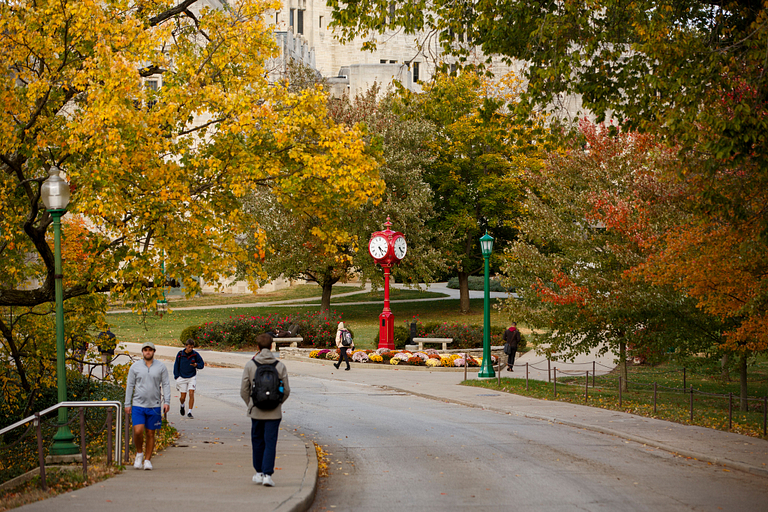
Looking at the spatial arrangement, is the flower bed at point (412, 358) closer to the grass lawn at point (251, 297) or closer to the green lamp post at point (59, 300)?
the green lamp post at point (59, 300)

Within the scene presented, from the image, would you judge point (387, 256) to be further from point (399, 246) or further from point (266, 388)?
point (266, 388)

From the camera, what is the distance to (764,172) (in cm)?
990

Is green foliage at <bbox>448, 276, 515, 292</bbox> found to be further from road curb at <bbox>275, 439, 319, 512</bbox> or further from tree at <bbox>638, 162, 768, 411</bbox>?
road curb at <bbox>275, 439, 319, 512</bbox>

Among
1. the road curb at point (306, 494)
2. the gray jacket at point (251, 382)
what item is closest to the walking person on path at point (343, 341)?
the road curb at point (306, 494)

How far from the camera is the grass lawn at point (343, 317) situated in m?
36.3

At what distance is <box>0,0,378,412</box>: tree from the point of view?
11.2 metres

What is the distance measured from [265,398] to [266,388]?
0.38 ft

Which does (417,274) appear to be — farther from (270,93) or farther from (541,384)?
(270,93)

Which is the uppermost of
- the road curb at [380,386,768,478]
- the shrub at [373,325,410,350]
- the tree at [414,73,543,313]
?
the tree at [414,73,543,313]

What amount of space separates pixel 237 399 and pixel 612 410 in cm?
910

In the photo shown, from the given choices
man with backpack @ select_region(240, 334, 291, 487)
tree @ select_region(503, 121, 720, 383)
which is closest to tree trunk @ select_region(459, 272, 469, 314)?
tree @ select_region(503, 121, 720, 383)

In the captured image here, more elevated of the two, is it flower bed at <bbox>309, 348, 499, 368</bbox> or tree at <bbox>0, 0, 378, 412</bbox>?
tree at <bbox>0, 0, 378, 412</bbox>

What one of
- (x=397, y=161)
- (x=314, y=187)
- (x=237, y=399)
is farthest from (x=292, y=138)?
(x=397, y=161)

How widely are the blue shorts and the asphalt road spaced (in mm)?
2418
